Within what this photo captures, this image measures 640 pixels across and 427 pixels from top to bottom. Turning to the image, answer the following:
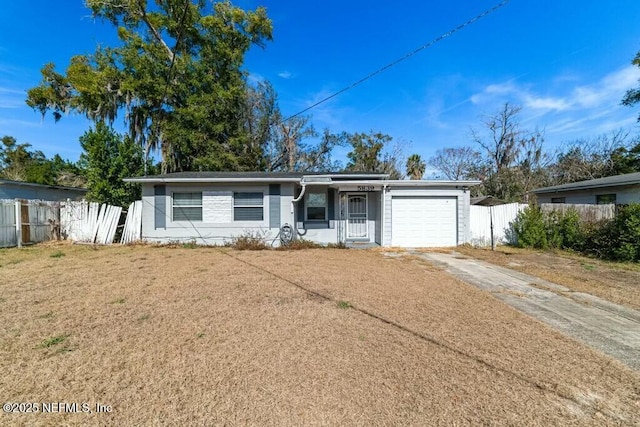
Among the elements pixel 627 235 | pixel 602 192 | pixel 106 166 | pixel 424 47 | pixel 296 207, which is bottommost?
pixel 627 235

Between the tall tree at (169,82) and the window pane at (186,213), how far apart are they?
7926 millimetres

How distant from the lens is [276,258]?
850 cm

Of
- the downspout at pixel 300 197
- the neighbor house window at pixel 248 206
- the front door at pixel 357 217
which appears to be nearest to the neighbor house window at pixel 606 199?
the front door at pixel 357 217

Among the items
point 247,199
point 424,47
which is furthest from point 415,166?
point 424,47

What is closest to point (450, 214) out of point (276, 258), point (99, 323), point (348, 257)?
point (348, 257)

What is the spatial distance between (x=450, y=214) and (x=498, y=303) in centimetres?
716

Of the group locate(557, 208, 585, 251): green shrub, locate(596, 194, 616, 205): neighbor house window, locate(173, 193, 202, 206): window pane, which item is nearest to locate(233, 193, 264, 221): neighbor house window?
locate(173, 193, 202, 206): window pane

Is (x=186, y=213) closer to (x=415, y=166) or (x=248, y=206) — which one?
(x=248, y=206)

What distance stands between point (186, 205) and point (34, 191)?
9940mm

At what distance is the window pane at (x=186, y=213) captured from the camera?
432 inches

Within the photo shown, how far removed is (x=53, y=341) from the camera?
310 cm

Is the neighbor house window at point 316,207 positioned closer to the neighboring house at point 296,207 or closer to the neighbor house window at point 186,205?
the neighboring house at point 296,207

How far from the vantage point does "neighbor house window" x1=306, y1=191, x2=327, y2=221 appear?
11453mm

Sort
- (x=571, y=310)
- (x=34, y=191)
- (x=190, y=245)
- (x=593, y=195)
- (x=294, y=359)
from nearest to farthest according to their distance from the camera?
(x=294, y=359)
(x=571, y=310)
(x=190, y=245)
(x=593, y=195)
(x=34, y=191)
